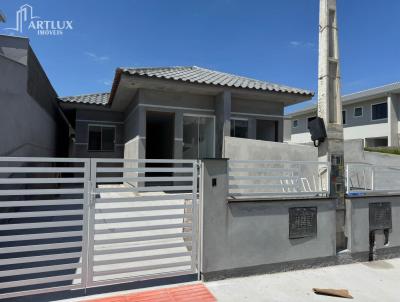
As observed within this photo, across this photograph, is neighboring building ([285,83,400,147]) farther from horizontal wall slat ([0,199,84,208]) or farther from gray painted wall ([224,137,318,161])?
horizontal wall slat ([0,199,84,208])

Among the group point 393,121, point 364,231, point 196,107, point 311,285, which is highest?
point 393,121

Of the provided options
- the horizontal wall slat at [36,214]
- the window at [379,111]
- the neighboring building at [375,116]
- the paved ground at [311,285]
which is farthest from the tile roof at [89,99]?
the window at [379,111]

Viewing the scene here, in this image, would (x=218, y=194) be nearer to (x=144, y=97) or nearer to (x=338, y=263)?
(x=338, y=263)

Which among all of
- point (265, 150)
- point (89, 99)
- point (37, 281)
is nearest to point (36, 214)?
point (37, 281)

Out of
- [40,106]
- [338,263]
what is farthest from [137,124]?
[338,263]

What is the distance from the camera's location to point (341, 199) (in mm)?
5316

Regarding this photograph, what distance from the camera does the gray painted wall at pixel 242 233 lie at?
424 centimetres

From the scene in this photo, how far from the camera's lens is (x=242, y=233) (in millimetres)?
4422

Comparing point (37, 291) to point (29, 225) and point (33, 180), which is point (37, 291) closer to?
point (29, 225)

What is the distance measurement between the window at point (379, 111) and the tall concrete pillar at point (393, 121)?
568 millimetres

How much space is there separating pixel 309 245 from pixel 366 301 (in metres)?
1.22

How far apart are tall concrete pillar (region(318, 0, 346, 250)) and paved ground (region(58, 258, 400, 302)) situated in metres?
0.72

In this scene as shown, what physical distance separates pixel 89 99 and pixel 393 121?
20.1 m

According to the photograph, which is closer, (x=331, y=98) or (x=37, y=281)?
(x=37, y=281)
